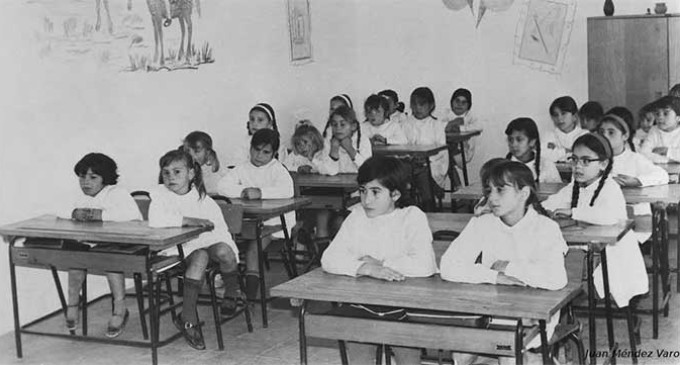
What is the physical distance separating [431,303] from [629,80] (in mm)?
5548

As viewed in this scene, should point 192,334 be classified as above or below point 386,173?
below

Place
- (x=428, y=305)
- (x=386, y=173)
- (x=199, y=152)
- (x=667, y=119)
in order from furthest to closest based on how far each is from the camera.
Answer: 1. (x=667, y=119)
2. (x=199, y=152)
3. (x=386, y=173)
4. (x=428, y=305)

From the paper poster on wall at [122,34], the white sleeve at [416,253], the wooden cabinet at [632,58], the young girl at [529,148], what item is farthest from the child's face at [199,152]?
the wooden cabinet at [632,58]

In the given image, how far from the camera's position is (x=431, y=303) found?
9.94 feet

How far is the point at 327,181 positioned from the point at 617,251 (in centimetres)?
225

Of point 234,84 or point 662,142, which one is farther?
point 234,84

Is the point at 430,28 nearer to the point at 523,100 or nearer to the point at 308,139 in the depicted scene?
the point at 523,100

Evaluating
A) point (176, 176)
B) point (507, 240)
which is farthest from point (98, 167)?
point (507, 240)

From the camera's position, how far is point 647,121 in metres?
6.98

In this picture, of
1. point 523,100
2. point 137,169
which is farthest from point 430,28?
point 137,169

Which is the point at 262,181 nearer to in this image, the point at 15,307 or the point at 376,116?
the point at 15,307

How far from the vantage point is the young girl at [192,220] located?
4.70m

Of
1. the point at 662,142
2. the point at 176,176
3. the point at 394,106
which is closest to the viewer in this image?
the point at 176,176

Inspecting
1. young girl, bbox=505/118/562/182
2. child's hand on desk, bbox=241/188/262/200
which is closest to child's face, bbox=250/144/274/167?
child's hand on desk, bbox=241/188/262/200
